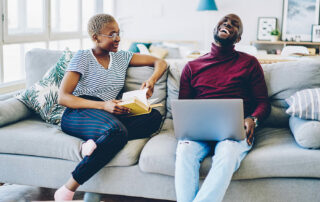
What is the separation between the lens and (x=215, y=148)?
1774 millimetres

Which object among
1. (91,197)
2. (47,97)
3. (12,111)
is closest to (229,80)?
(91,197)

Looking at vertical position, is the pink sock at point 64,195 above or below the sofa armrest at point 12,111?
below

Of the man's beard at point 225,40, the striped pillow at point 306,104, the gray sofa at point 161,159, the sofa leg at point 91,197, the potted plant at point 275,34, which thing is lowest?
the sofa leg at point 91,197

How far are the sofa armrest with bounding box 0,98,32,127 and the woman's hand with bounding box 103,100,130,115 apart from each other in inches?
22.5

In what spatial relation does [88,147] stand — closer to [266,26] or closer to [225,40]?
[225,40]

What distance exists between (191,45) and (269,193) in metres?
3.99

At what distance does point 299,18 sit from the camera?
5.32m

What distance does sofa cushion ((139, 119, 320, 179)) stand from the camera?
67.7 inches

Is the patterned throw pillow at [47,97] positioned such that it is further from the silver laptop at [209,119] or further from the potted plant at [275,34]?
the potted plant at [275,34]

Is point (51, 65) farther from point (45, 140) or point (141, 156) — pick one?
point (141, 156)

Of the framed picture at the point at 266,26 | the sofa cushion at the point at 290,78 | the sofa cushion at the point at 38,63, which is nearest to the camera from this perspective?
the sofa cushion at the point at 290,78

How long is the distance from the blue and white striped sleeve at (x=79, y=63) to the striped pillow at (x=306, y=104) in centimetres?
112

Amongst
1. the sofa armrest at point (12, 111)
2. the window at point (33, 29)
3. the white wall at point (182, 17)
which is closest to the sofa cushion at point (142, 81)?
the sofa armrest at point (12, 111)

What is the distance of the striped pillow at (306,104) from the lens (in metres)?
1.84
